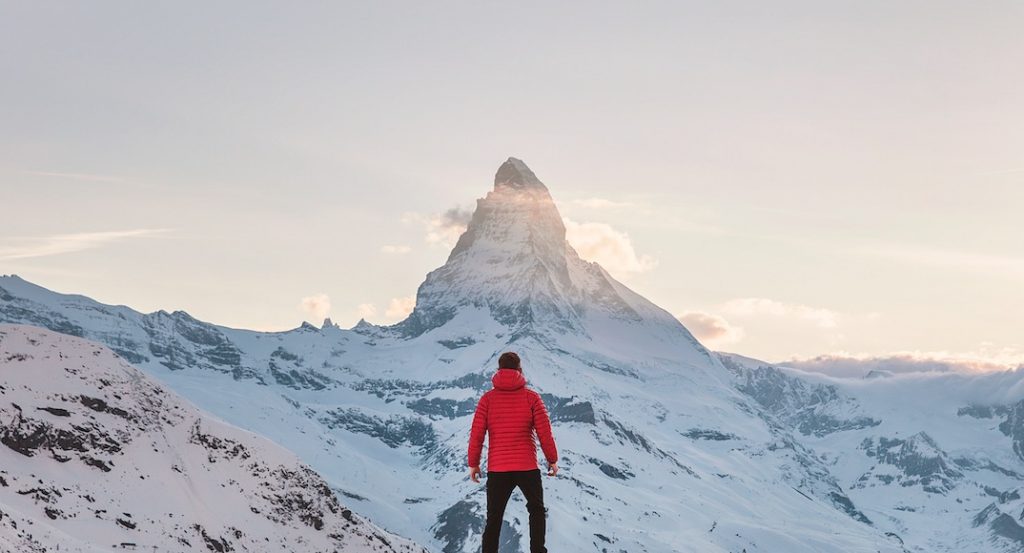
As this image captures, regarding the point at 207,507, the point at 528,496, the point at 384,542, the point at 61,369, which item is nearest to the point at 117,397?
the point at 61,369

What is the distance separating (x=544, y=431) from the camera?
31.5 meters

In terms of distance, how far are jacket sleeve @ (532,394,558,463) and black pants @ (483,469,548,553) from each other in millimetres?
945

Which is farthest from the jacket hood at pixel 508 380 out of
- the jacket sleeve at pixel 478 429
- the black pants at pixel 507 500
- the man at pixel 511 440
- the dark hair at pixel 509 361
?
the black pants at pixel 507 500

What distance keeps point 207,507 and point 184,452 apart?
8166 millimetres

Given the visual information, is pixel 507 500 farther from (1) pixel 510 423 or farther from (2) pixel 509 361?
(2) pixel 509 361

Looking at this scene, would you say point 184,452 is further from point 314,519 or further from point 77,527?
point 77,527

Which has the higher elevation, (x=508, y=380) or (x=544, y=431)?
(x=508, y=380)

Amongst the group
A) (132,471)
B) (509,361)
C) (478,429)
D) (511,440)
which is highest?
(509,361)

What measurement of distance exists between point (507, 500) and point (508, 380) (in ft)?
9.68

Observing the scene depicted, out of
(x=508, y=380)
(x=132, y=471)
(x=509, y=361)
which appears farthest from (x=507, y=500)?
(x=132, y=471)

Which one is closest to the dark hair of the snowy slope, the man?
the man

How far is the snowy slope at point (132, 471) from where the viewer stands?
92.1 meters

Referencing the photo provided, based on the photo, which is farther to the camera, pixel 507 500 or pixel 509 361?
pixel 509 361

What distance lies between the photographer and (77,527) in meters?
88.1
